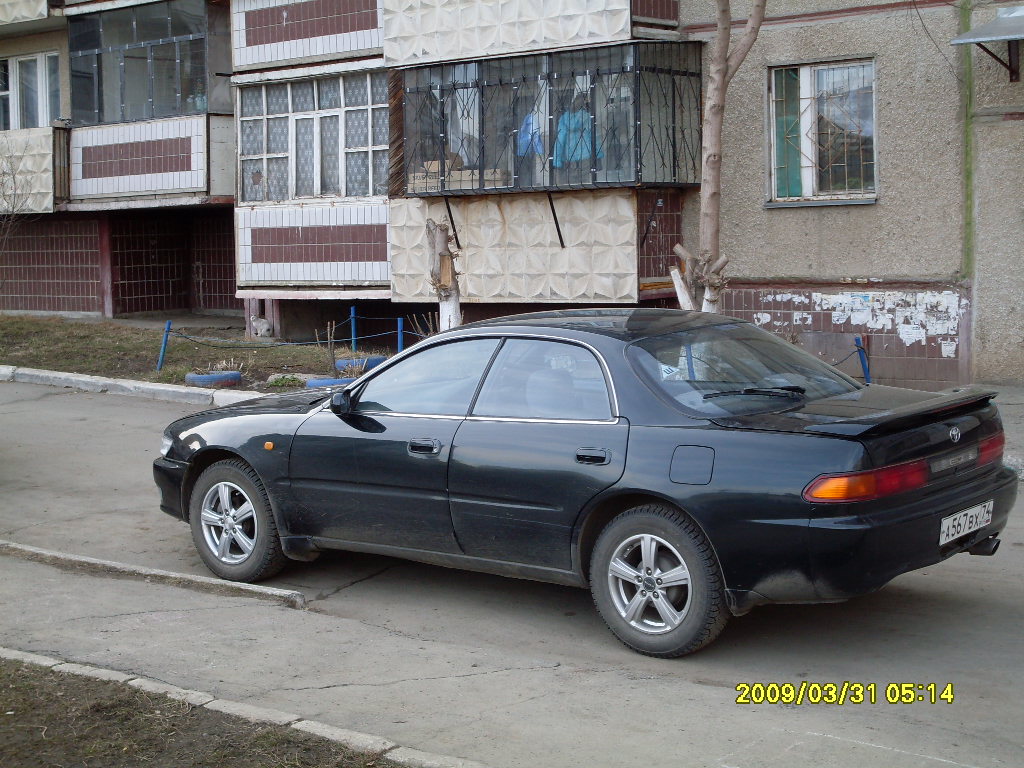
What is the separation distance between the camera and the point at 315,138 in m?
17.3

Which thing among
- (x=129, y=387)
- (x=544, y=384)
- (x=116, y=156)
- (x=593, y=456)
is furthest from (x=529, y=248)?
(x=593, y=456)

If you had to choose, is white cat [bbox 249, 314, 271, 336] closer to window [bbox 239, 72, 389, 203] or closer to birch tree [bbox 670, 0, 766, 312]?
window [bbox 239, 72, 389, 203]

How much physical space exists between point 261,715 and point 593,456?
1870 millimetres

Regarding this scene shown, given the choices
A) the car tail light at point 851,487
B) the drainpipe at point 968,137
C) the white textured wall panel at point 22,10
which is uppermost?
the white textured wall panel at point 22,10

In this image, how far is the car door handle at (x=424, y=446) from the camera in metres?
6.11

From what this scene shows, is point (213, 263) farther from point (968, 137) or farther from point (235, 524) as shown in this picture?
point (235, 524)

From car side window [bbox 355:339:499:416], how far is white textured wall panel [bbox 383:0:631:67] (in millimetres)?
8625

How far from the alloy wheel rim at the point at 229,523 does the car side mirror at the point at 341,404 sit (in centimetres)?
85

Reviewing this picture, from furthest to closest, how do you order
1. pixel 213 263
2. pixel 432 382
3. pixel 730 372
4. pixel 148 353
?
pixel 213 263 → pixel 148 353 → pixel 432 382 → pixel 730 372

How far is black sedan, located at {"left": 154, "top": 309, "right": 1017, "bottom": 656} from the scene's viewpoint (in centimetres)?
507

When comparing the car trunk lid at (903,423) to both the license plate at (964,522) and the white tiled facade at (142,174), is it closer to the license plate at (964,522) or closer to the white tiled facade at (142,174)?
the license plate at (964,522)

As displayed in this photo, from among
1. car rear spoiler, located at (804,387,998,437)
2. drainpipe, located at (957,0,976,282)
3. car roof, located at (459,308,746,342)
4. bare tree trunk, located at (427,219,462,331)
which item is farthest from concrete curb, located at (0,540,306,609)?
drainpipe, located at (957,0,976,282)

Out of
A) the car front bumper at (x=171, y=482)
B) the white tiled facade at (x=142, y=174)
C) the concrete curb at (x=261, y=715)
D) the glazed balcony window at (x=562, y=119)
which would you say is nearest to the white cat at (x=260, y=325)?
the white tiled facade at (x=142, y=174)

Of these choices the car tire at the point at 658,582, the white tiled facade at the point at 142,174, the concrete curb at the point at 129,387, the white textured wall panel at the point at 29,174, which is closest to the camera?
the car tire at the point at 658,582
